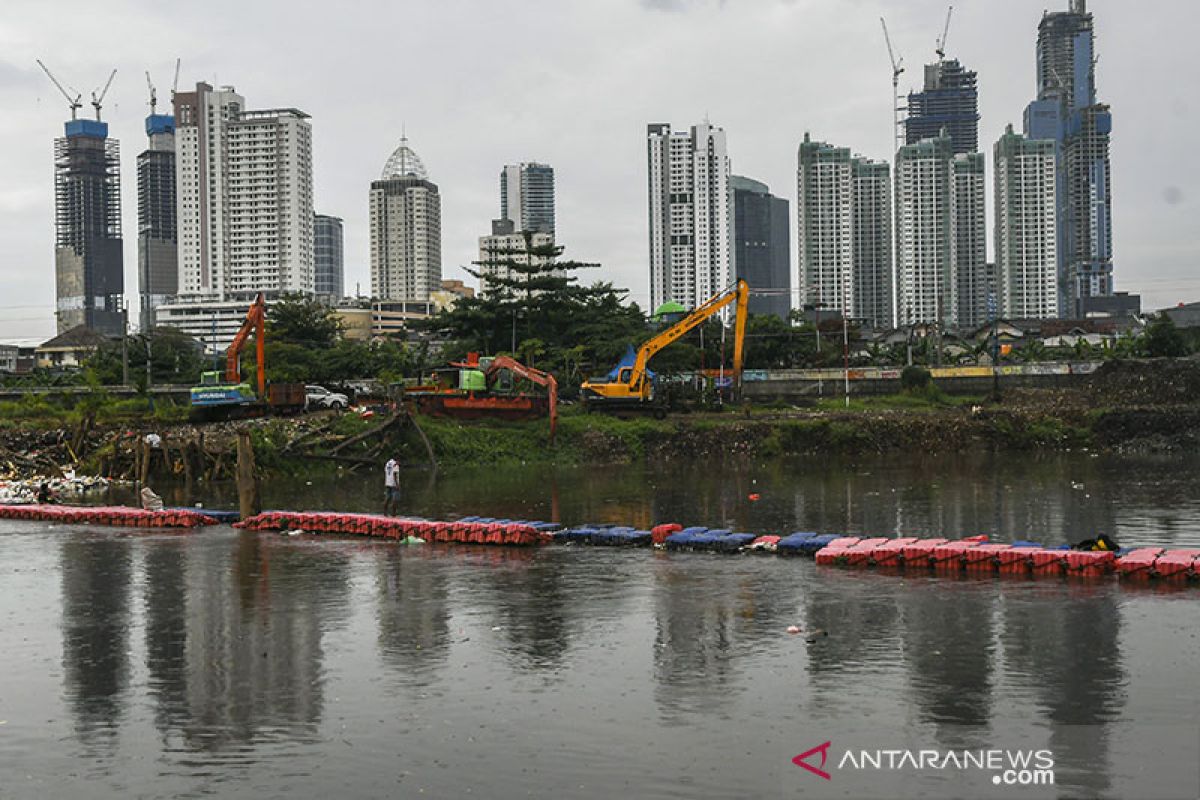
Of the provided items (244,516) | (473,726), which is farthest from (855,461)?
(473,726)

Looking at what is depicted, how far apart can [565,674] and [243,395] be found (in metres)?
46.4

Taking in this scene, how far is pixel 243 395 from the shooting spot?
198 ft

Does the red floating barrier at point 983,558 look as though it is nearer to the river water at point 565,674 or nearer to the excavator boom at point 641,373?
the river water at point 565,674

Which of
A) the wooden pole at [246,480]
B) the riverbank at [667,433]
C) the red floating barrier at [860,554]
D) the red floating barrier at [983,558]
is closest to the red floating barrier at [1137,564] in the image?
the red floating barrier at [983,558]

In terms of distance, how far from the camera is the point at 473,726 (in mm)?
15484

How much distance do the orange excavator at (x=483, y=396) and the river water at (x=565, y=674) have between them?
1290 inches

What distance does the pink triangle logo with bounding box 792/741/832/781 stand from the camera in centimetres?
1345

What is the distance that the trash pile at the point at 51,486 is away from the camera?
143 feet

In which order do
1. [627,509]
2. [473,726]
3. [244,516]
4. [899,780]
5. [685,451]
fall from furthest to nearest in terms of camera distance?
[685,451] < [627,509] < [244,516] < [473,726] < [899,780]

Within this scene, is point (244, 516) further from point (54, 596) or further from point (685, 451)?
point (685, 451)

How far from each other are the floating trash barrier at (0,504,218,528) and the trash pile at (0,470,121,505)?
3.20 meters

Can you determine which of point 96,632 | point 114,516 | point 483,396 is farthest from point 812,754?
point 483,396

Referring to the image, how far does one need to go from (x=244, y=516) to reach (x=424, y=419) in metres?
26.5

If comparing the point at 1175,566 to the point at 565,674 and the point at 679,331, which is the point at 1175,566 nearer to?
the point at 565,674
